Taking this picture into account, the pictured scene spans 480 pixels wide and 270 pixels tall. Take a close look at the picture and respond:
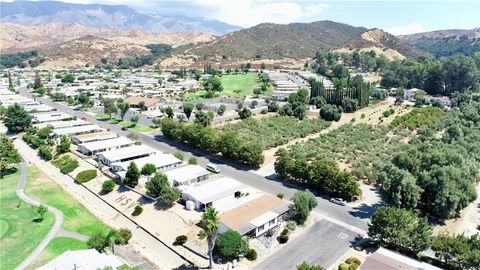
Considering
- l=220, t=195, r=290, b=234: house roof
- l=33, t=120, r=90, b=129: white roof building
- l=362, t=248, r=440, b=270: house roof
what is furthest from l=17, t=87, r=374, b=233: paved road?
l=362, t=248, r=440, b=270: house roof

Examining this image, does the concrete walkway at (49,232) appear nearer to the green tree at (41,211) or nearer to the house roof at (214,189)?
the green tree at (41,211)

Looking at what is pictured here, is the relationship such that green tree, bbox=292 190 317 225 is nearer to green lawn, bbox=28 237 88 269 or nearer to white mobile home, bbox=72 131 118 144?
green lawn, bbox=28 237 88 269

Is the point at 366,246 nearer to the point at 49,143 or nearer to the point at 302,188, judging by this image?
the point at 302,188

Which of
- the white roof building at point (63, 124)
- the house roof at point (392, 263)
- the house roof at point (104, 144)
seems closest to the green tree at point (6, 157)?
the house roof at point (104, 144)

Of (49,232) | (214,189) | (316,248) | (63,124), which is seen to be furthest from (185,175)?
(63,124)

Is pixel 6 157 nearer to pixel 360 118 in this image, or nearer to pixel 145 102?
pixel 145 102
